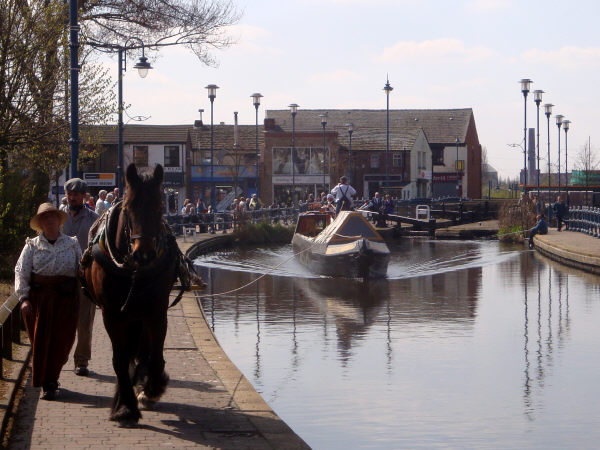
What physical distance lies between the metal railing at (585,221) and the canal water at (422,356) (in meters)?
12.8

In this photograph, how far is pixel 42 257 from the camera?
9227 mm

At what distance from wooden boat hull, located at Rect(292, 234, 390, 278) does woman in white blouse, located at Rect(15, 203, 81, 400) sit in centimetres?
1681

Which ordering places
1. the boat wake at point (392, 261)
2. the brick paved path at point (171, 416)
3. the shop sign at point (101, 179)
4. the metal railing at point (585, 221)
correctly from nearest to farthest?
the brick paved path at point (171, 416) < the boat wake at point (392, 261) < the metal railing at point (585, 221) < the shop sign at point (101, 179)

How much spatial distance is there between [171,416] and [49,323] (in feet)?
4.88

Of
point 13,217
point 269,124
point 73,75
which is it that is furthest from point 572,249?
point 269,124

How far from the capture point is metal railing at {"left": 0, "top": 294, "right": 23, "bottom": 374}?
10.3 meters

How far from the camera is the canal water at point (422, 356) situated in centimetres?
973

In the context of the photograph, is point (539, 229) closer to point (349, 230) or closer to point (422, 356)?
point (349, 230)

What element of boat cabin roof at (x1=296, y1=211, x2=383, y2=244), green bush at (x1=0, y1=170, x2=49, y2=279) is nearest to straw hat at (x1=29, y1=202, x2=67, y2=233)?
green bush at (x1=0, y1=170, x2=49, y2=279)

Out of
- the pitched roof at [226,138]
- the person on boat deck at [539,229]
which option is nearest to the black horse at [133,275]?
the person on boat deck at [539,229]

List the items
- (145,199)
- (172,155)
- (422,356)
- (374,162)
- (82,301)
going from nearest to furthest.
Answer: (145,199) → (82,301) → (422,356) → (172,155) → (374,162)

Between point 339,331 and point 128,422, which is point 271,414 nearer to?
point 128,422

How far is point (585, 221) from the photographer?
40.8 m

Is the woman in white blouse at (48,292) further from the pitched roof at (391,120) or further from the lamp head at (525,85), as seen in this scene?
the pitched roof at (391,120)
